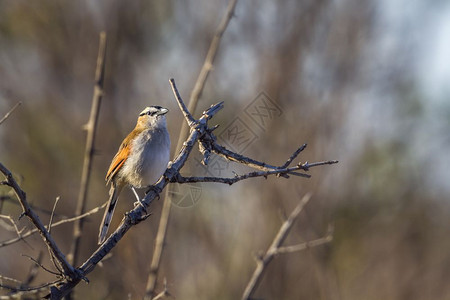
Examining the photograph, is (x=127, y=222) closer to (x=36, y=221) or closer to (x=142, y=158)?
(x=36, y=221)

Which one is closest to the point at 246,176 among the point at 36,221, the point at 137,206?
the point at 137,206

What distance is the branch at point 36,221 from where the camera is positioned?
2451mm

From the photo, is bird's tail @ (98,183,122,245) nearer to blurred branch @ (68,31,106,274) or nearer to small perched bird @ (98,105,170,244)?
small perched bird @ (98,105,170,244)

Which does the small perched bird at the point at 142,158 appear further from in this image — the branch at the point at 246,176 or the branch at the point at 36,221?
the branch at the point at 36,221

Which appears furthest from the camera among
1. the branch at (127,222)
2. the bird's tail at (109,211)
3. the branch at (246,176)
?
the bird's tail at (109,211)

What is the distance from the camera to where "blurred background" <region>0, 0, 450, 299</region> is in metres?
9.34

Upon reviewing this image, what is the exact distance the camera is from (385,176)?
12.3 metres

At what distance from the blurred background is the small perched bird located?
89.4 inches

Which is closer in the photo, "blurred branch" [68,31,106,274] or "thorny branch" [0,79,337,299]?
"thorny branch" [0,79,337,299]

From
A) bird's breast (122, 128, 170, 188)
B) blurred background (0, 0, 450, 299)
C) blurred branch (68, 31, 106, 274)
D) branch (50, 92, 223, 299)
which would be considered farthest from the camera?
blurred background (0, 0, 450, 299)

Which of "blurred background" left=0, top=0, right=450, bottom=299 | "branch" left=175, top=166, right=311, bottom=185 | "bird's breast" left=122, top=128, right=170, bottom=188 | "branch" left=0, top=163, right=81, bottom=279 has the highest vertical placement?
"blurred background" left=0, top=0, right=450, bottom=299

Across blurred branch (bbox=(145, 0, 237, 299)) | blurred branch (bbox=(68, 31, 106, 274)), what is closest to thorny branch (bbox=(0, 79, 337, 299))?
blurred branch (bbox=(145, 0, 237, 299))

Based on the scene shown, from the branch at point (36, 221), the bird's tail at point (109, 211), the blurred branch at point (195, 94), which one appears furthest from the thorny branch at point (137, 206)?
the bird's tail at point (109, 211)

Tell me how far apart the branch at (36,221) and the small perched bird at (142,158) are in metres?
1.98
